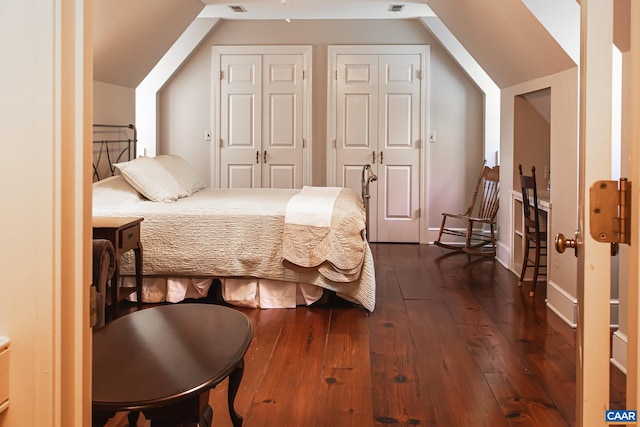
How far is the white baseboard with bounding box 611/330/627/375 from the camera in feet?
9.62

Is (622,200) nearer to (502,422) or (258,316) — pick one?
(502,422)

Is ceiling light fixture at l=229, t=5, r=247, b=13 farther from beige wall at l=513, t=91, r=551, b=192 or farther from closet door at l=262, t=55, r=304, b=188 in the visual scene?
beige wall at l=513, t=91, r=551, b=192

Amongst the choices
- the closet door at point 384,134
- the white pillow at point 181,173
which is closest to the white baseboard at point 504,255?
the closet door at point 384,134

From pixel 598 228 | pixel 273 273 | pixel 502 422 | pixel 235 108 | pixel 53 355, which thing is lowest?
pixel 502 422

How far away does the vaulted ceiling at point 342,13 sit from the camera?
13.2 ft

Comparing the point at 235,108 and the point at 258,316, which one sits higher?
the point at 235,108

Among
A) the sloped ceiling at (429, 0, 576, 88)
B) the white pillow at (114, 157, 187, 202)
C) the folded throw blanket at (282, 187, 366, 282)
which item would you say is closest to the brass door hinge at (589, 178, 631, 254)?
the folded throw blanket at (282, 187, 366, 282)

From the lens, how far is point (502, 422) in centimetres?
241

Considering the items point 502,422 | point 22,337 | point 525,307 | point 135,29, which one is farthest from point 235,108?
point 22,337

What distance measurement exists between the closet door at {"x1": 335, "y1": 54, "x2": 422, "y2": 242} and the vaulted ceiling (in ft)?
2.05

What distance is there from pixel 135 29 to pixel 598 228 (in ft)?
14.3

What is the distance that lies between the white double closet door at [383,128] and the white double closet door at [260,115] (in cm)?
41

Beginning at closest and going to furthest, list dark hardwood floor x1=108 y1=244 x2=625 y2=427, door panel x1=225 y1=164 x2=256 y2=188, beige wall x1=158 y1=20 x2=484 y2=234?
dark hardwood floor x1=108 y1=244 x2=625 y2=427 < beige wall x1=158 y1=20 x2=484 y2=234 < door panel x1=225 y1=164 x2=256 y2=188

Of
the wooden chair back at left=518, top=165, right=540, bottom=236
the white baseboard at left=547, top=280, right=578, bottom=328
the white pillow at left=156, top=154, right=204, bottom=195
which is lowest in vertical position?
the white baseboard at left=547, top=280, right=578, bottom=328
